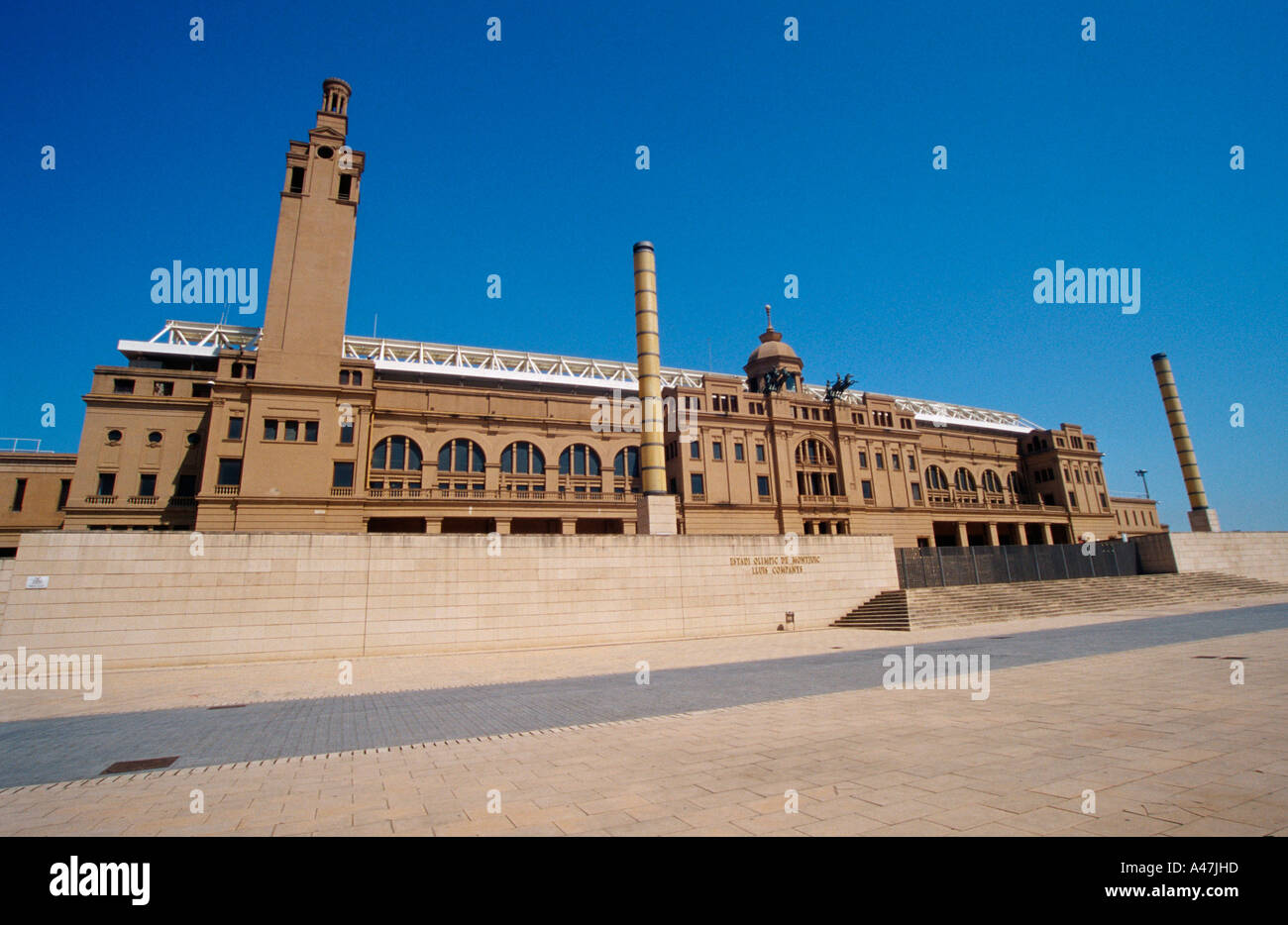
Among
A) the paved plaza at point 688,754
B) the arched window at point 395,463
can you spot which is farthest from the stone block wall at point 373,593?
the arched window at point 395,463

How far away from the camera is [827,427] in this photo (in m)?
56.8

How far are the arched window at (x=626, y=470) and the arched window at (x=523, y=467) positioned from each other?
6.04 metres

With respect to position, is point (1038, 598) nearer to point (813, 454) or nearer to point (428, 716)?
point (813, 454)

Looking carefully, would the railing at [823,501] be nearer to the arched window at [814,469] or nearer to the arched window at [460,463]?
the arched window at [814,469]

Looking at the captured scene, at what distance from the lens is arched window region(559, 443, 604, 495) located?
47000mm

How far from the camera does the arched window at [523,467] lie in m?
45.5

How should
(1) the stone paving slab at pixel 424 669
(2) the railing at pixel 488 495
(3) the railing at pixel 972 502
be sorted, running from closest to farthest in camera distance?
(1) the stone paving slab at pixel 424 669 < (2) the railing at pixel 488 495 < (3) the railing at pixel 972 502

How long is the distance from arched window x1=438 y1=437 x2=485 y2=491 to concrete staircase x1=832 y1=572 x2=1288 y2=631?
27.9 meters

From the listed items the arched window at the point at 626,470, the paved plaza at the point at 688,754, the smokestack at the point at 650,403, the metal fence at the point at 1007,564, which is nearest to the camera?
the paved plaza at the point at 688,754

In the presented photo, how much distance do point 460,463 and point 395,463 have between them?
4519 millimetres

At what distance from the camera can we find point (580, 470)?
156 ft

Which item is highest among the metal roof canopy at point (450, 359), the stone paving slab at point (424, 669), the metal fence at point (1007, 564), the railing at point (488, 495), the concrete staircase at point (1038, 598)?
the metal roof canopy at point (450, 359)

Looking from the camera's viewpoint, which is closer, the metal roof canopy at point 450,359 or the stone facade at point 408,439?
the stone facade at point 408,439
